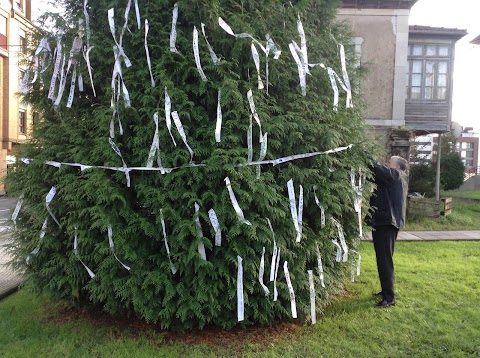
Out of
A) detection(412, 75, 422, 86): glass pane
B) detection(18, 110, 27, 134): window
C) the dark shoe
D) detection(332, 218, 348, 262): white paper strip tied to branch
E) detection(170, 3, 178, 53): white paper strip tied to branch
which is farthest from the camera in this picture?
detection(412, 75, 422, 86): glass pane

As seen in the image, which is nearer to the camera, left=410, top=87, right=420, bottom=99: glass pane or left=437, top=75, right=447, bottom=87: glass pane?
left=410, top=87, right=420, bottom=99: glass pane

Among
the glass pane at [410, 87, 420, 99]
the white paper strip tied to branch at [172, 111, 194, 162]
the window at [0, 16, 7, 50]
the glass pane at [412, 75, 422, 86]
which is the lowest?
the white paper strip tied to branch at [172, 111, 194, 162]

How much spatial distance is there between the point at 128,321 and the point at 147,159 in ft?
6.01

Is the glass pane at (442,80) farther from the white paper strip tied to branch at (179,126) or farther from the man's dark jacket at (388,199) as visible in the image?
the white paper strip tied to branch at (179,126)

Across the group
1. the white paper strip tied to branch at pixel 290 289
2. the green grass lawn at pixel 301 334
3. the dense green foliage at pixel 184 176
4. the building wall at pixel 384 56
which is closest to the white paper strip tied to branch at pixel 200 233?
the dense green foliage at pixel 184 176

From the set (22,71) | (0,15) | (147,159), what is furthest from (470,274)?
(0,15)

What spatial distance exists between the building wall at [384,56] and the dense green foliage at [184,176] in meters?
10.1

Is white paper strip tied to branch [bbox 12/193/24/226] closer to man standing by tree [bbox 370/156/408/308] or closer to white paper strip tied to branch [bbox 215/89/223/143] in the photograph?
white paper strip tied to branch [bbox 215/89/223/143]

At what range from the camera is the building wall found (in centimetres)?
1341

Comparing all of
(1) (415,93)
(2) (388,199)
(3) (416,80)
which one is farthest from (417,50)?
(2) (388,199)

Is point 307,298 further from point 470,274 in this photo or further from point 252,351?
point 470,274

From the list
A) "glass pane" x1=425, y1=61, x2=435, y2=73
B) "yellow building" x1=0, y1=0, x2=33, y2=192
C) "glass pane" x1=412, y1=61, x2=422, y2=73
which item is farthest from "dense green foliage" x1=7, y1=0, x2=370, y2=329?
"yellow building" x1=0, y1=0, x2=33, y2=192

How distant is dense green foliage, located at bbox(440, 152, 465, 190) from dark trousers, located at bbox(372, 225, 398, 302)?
20729mm

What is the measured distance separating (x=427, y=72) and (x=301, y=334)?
596 inches
